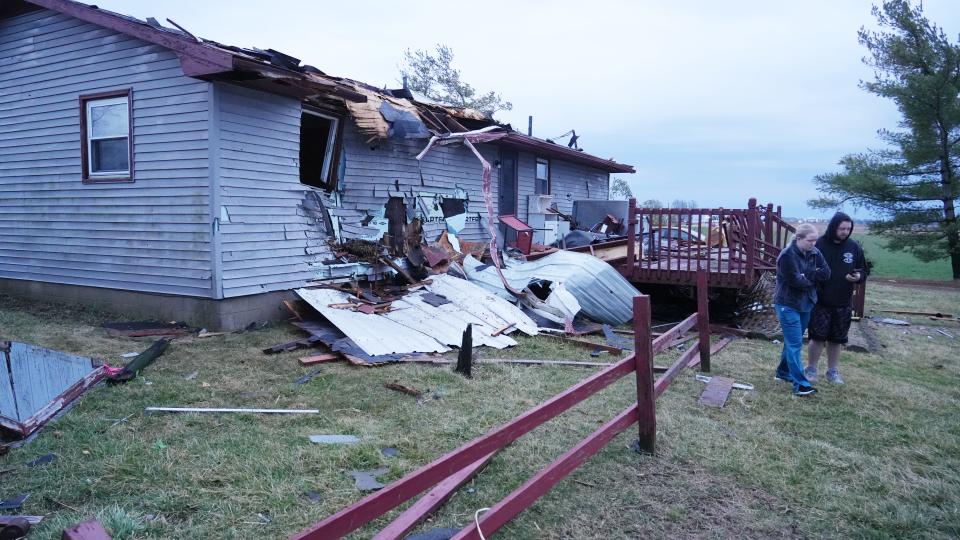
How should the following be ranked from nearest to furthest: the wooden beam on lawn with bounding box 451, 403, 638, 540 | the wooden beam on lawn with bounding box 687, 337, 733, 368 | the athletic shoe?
the wooden beam on lawn with bounding box 451, 403, 638, 540
the athletic shoe
the wooden beam on lawn with bounding box 687, 337, 733, 368

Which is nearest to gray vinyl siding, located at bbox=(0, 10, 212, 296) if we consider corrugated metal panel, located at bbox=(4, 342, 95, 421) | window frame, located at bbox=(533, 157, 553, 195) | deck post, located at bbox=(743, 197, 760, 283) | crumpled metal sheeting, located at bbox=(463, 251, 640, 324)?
corrugated metal panel, located at bbox=(4, 342, 95, 421)

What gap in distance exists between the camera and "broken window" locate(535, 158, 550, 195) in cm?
1614

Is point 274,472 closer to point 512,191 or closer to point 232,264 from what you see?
point 232,264

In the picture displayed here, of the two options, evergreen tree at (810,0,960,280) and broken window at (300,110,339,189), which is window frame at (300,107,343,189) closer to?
broken window at (300,110,339,189)

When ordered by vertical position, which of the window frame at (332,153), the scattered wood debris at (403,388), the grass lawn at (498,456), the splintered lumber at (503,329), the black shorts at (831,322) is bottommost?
the grass lawn at (498,456)

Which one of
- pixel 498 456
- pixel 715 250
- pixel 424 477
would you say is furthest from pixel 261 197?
pixel 715 250

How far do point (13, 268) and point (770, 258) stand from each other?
1278 centimetres

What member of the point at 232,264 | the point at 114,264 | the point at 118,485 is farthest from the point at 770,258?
the point at 114,264

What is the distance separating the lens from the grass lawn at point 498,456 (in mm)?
3145

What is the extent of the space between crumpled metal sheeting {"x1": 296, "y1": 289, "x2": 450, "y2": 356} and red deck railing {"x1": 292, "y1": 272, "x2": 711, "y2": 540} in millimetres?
3210

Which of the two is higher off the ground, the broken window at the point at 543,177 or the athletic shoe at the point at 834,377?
the broken window at the point at 543,177

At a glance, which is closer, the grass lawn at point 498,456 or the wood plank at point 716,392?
the grass lawn at point 498,456

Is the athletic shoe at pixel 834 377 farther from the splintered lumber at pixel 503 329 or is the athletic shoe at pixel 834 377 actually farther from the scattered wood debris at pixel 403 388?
the scattered wood debris at pixel 403 388

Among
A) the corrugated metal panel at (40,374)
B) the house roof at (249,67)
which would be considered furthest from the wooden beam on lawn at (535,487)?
the house roof at (249,67)
